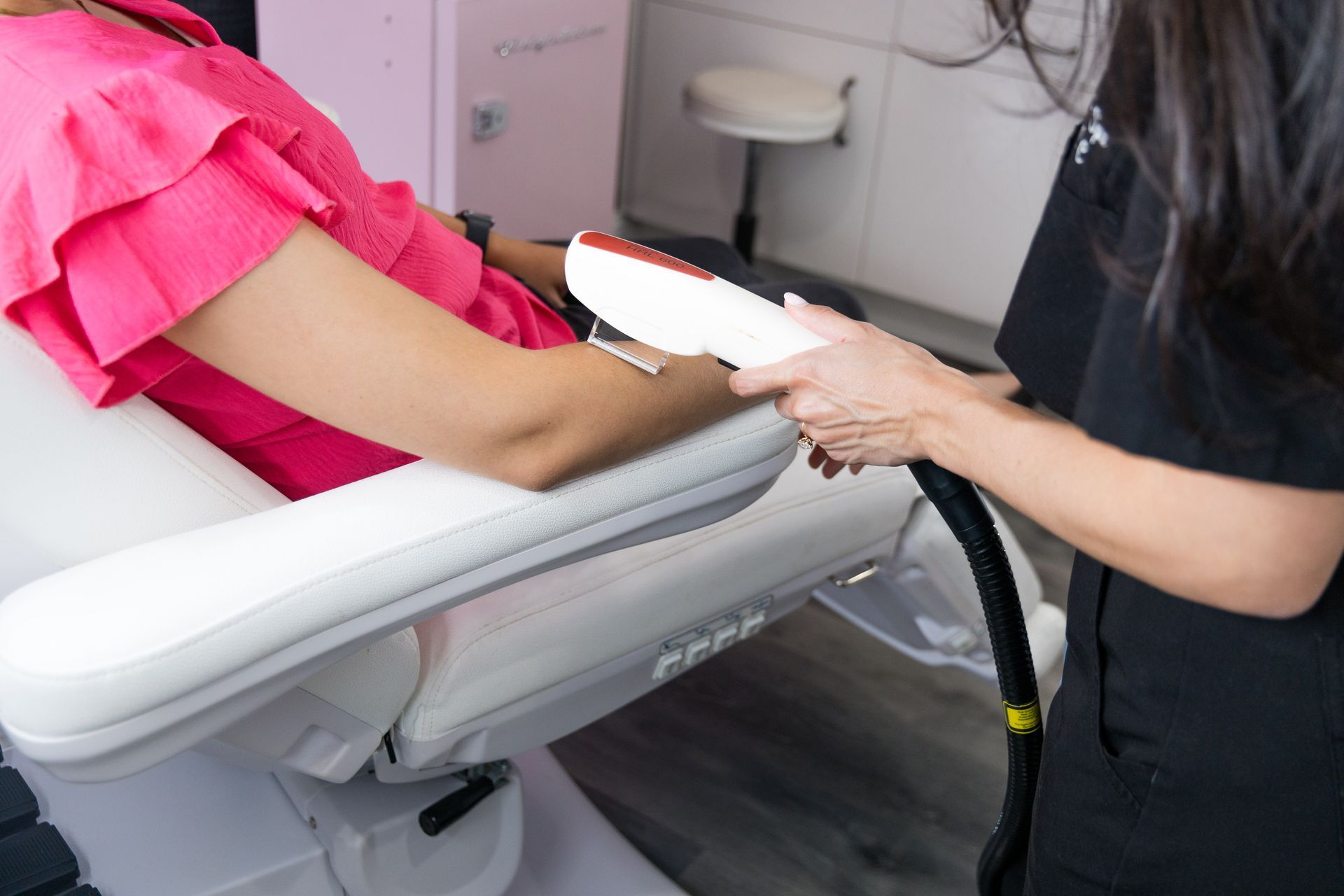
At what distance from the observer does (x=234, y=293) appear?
751 mm

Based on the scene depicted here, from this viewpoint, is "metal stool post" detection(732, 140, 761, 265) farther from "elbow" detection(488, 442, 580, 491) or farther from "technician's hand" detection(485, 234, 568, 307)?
"elbow" detection(488, 442, 580, 491)

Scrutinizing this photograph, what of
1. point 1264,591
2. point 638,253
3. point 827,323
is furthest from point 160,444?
point 1264,591

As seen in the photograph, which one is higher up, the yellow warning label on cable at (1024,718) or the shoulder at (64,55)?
the shoulder at (64,55)

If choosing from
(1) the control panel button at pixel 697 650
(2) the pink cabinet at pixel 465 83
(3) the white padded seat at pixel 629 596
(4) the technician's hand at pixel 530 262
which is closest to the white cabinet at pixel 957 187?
(2) the pink cabinet at pixel 465 83

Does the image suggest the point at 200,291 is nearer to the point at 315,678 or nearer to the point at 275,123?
the point at 275,123

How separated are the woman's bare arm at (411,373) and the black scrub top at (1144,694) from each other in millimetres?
301

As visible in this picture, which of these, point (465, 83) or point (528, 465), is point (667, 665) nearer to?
point (528, 465)

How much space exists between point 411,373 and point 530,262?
697mm

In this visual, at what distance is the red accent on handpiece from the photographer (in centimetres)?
87

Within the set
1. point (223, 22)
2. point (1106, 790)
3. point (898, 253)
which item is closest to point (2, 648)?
point (1106, 790)

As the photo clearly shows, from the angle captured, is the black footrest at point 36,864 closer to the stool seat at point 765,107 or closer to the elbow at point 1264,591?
the elbow at point 1264,591

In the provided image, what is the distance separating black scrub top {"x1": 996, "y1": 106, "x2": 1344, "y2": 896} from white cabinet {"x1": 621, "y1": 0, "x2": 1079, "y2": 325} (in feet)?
5.93

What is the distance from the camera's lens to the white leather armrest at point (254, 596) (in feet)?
2.32

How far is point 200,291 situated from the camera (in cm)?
74
